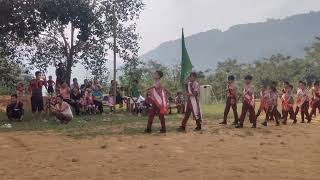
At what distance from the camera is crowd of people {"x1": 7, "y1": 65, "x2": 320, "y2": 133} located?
13021 mm

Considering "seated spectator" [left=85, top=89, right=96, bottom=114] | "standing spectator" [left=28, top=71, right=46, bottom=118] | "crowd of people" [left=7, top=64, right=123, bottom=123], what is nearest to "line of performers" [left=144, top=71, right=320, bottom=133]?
"crowd of people" [left=7, top=64, right=123, bottom=123]

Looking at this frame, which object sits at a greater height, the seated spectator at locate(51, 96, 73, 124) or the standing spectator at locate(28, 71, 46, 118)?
the standing spectator at locate(28, 71, 46, 118)

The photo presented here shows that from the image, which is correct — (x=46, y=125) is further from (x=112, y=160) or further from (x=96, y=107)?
(x=112, y=160)

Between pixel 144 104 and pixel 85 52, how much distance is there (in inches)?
215

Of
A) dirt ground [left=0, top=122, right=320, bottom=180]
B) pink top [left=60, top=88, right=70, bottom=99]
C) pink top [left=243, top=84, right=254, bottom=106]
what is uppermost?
pink top [left=60, top=88, right=70, bottom=99]

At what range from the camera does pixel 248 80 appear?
48.6 ft

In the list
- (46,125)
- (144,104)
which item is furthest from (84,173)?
(144,104)

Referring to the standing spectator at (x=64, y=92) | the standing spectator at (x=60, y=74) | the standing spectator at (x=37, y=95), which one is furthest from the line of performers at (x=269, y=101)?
the standing spectator at (x=60, y=74)

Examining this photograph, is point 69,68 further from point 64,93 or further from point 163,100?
point 163,100

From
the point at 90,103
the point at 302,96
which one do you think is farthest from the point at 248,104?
the point at 90,103

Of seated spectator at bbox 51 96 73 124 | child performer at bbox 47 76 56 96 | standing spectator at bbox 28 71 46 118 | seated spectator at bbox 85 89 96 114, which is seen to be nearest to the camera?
seated spectator at bbox 51 96 73 124

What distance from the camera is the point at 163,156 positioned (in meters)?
8.84

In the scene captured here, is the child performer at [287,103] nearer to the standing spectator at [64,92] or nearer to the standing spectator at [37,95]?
the standing spectator at [64,92]

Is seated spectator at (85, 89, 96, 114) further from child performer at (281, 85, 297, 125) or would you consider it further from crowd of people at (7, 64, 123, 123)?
child performer at (281, 85, 297, 125)
